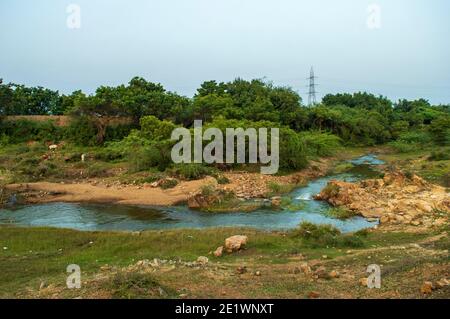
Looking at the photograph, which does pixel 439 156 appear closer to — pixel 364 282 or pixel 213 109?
pixel 213 109

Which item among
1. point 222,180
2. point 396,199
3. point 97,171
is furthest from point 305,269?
point 97,171

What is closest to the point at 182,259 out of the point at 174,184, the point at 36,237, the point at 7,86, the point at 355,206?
the point at 36,237

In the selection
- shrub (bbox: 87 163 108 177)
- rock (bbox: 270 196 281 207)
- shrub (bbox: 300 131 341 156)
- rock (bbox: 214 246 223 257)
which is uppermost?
shrub (bbox: 300 131 341 156)

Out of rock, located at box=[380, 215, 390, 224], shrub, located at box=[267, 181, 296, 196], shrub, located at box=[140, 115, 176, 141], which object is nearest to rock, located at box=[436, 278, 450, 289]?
rock, located at box=[380, 215, 390, 224]

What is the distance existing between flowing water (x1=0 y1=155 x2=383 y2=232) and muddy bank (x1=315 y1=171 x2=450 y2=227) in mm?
799

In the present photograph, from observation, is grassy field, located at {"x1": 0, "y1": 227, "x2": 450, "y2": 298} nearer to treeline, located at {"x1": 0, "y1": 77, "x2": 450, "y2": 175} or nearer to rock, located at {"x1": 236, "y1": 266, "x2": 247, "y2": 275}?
rock, located at {"x1": 236, "y1": 266, "x2": 247, "y2": 275}

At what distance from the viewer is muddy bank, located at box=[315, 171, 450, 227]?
55.3ft

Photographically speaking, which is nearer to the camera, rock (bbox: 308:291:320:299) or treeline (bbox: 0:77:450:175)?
rock (bbox: 308:291:320:299)

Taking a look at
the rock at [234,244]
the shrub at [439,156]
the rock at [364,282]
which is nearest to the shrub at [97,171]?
the rock at [234,244]

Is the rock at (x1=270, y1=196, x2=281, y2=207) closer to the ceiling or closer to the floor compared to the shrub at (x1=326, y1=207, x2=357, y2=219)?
closer to the ceiling

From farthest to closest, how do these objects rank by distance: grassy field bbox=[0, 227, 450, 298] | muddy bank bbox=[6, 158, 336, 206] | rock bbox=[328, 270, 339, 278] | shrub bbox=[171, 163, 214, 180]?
shrub bbox=[171, 163, 214, 180] < muddy bank bbox=[6, 158, 336, 206] < rock bbox=[328, 270, 339, 278] < grassy field bbox=[0, 227, 450, 298]

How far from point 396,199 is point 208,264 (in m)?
12.6

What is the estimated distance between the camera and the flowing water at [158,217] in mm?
17812

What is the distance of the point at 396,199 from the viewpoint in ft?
67.5
